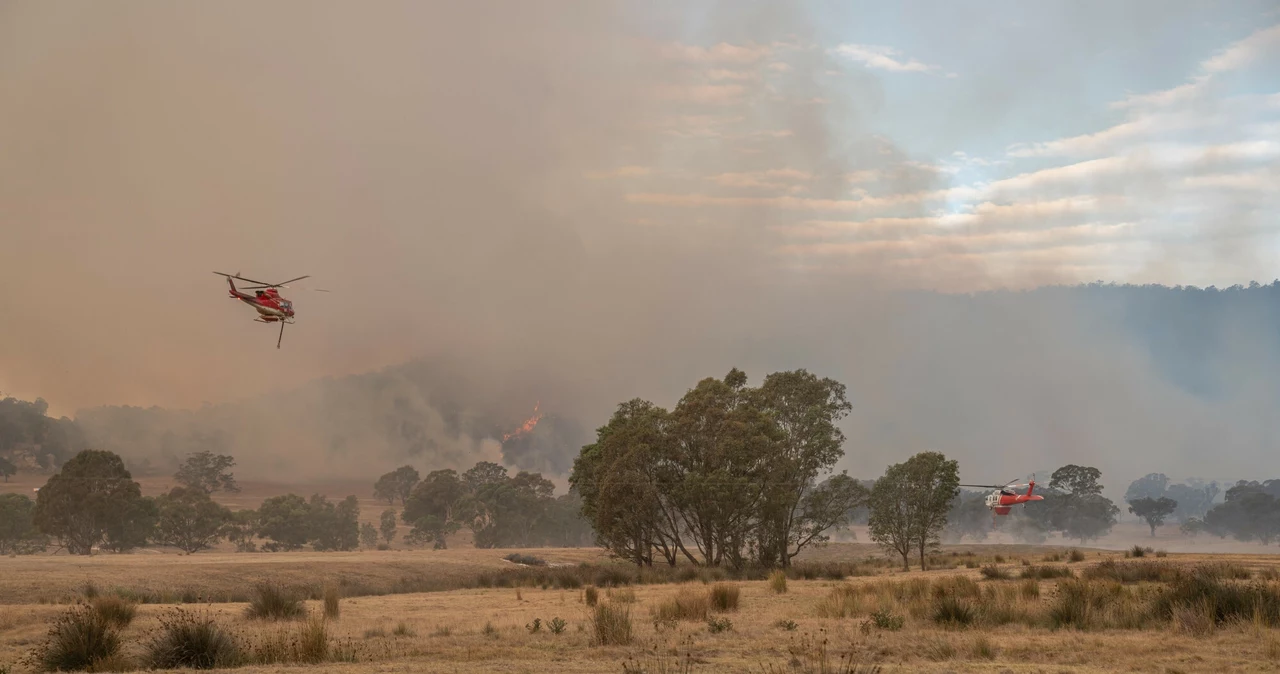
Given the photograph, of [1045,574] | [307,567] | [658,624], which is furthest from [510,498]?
[658,624]

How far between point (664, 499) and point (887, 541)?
17.3m

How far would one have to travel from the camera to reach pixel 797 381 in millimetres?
58344

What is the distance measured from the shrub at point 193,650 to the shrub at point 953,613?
1433 centimetres

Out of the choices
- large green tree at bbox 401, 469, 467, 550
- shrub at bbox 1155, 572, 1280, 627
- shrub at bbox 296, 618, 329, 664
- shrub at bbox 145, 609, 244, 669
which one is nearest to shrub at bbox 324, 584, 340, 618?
shrub at bbox 296, 618, 329, 664

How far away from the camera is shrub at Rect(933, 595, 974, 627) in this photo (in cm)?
1988

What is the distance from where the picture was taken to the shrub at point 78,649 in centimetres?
1559

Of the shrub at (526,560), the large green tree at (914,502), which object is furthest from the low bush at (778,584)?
the shrub at (526,560)

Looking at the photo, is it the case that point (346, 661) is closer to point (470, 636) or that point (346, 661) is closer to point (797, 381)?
point (470, 636)

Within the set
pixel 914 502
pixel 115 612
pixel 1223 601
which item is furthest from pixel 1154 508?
pixel 115 612

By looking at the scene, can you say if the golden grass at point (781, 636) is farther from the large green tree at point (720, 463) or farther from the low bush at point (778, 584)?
the large green tree at point (720, 463)

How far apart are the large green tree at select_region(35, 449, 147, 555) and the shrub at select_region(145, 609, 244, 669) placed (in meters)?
95.6

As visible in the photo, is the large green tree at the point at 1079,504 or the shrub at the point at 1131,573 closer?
the shrub at the point at 1131,573

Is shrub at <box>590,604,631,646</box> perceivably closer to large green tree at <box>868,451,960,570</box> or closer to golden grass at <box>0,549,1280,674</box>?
golden grass at <box>0,549,1280,674</box>

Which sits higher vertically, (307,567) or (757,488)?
(757,488)
